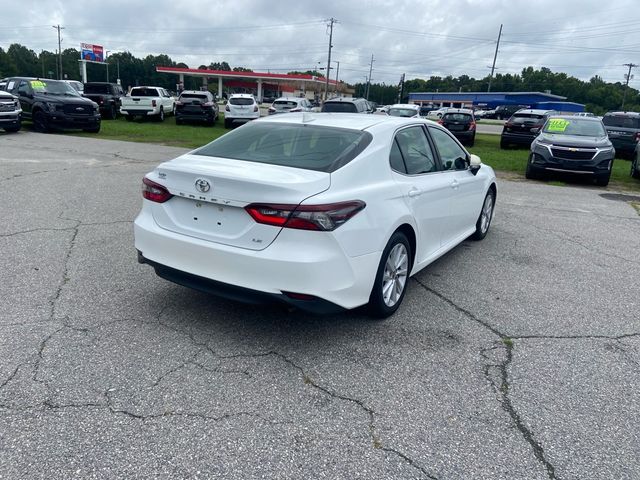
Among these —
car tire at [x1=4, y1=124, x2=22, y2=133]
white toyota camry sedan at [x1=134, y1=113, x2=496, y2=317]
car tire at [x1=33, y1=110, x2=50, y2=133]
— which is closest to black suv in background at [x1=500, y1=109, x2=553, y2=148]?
car tire at [x1=33, y1=110, x2=50, y2=133]

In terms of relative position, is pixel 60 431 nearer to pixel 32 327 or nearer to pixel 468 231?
pixel 32 327

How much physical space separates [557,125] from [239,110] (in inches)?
606

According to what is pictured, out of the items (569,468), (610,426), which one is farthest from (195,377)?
(610,426)

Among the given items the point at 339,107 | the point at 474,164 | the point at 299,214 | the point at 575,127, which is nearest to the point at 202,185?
the point at 299,214

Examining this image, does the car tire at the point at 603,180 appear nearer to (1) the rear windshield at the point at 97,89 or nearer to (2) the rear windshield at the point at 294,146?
(2) the rear windshield at the point at 294,146

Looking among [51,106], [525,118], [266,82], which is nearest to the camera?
[51,106]

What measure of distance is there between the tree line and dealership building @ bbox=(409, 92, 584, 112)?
1390cm

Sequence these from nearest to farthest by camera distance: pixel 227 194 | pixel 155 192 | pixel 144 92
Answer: pixel 227 194, pixel 155 192, pixel 144 92

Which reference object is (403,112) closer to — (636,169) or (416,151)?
(636,169)

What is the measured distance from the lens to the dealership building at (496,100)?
7700 centimetres

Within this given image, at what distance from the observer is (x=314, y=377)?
11.1 ft

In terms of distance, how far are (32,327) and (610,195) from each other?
39.4 feet

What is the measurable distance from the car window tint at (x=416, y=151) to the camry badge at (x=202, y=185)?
1.77 metres

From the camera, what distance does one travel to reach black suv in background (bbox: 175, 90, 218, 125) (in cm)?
2566
